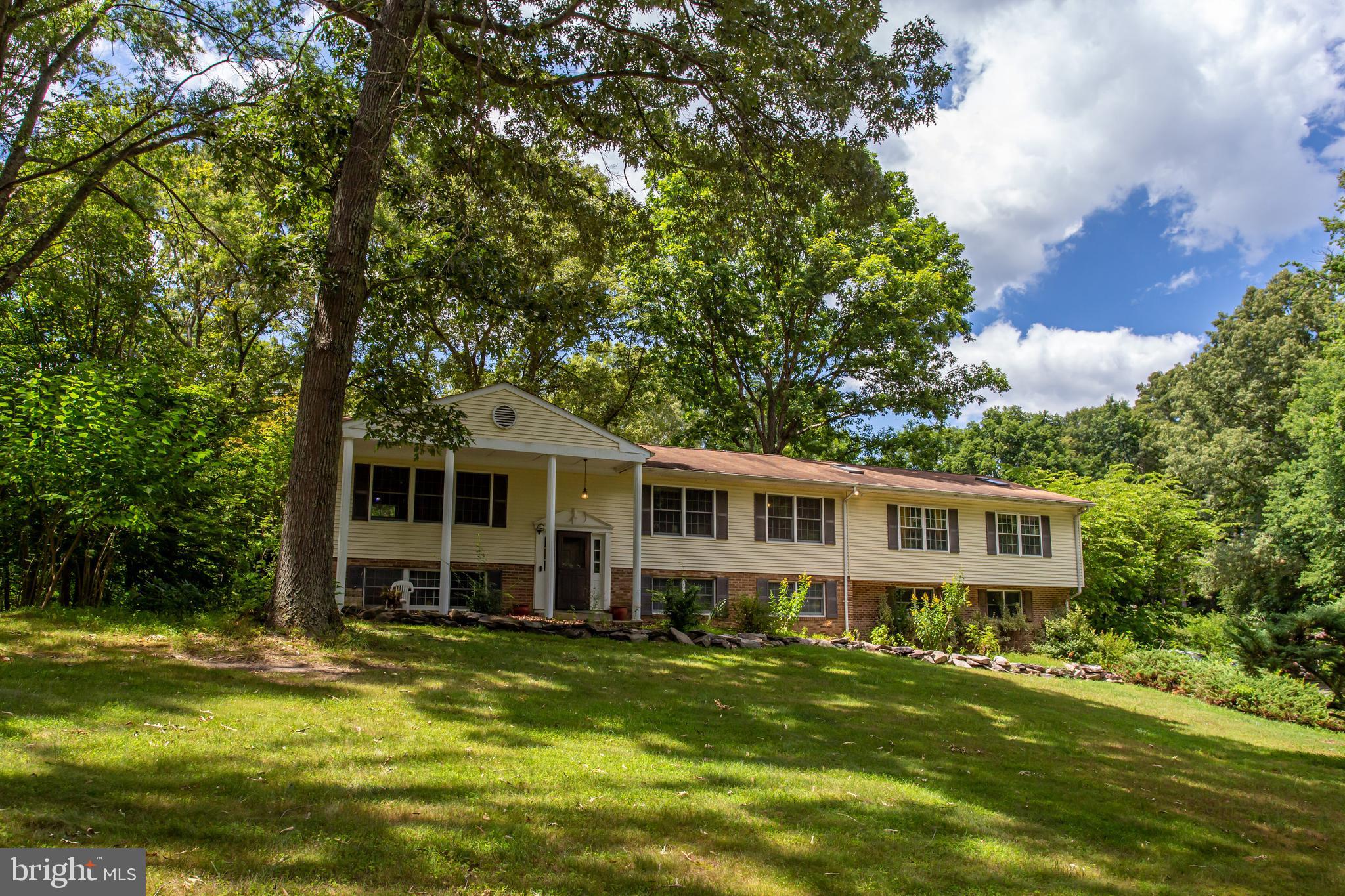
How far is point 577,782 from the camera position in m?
5.30

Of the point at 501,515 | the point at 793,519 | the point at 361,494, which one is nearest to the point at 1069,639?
the point at 793,519

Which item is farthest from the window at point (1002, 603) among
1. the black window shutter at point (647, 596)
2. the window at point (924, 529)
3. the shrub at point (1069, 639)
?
the black window shutter at point (647, 596)

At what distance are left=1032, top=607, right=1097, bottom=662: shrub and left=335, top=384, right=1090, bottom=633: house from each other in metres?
1.35

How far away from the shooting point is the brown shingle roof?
19.5m

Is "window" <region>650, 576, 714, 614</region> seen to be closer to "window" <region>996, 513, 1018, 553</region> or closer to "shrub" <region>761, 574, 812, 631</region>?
"shrub" <region>761, 574, 812, 631</region>

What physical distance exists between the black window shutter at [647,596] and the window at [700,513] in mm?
1467

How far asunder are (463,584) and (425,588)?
30.5 inches

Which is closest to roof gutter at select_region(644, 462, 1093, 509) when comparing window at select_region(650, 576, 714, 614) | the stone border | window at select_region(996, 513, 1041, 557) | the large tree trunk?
window at select_region(996, 513, 1041, 557)

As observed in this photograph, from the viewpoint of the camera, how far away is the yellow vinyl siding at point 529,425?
15.9m

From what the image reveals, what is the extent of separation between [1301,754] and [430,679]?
1139 centimetres

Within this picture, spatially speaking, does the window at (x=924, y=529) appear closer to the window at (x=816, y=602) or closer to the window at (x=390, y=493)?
the window at (x=816, y=602)

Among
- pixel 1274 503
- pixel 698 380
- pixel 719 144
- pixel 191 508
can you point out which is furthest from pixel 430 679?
pixel 1274 503

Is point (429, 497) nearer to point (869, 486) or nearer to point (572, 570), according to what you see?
point (572, 570)

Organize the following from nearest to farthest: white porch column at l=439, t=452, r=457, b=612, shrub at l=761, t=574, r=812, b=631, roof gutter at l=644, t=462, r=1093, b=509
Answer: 1. white porch column at l=439, t=452, r=457, b=612
2. shrub at l=761, t=574, r=812, b=631
3. roof gutter at l=644, t=462, r=1093, b=509
